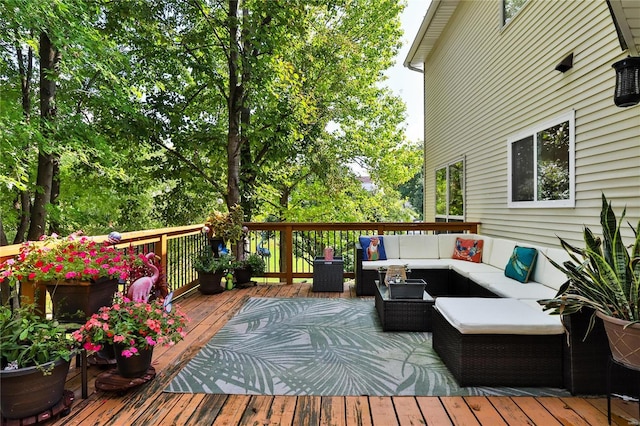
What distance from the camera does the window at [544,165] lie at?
3.65m

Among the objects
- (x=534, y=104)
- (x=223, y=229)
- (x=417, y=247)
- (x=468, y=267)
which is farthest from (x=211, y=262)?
(x=534, y=104)

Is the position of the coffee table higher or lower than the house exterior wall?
lower

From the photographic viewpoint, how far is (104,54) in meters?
5.86

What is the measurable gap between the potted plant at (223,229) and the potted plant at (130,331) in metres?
2.91

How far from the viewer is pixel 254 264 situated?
5.61 meters

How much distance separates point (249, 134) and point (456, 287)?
4.47 m

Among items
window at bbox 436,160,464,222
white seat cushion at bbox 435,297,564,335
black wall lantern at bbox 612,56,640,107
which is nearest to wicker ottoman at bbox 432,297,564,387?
white seat cushion at bbox 435,297,564,335

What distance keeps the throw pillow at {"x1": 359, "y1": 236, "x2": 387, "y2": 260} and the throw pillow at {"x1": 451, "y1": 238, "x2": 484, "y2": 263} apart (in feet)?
3.52

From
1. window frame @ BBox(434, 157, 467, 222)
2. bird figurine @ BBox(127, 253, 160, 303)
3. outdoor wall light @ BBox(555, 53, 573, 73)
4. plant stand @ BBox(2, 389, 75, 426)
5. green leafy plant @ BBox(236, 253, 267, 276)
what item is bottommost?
plant stand @ BBox(2, 389, 75, 426)

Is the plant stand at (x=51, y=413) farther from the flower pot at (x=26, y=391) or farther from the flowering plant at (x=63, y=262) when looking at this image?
the flowering plant at (x=63, y=262)

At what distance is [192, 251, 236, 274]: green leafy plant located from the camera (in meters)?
5.04

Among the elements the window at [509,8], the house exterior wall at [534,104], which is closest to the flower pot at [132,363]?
the house exterior wall at [534,104]

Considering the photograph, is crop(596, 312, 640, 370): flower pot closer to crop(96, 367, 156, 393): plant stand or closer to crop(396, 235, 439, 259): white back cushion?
crop(96, 367, 156, 393): plant stand

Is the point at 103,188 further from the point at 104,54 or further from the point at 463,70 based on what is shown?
the point at 463,70
